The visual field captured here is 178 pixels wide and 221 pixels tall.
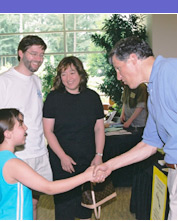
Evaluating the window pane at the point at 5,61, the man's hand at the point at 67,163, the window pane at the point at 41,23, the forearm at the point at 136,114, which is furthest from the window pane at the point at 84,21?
the man's hand at the point at 67,163

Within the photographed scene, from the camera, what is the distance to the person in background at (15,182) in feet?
6.57

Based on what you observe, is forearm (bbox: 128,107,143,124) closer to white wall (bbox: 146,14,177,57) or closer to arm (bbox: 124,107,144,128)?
arm (bbox: 124,107,144,128)

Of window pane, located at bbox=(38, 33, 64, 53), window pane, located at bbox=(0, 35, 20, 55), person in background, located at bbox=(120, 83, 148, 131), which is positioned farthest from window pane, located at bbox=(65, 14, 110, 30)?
person in background, located at bbox=(120, 83, 148, 131)

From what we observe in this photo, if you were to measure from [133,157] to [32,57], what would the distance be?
123cm

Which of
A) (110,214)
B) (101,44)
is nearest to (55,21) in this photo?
(101,44)

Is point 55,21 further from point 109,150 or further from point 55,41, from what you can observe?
point 109,150

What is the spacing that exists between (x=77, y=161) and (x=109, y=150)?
5.04ft

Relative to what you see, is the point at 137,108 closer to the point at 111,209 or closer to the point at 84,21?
the point at 111,209

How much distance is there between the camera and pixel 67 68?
3027mm

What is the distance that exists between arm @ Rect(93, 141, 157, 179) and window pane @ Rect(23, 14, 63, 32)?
8750 millimetres

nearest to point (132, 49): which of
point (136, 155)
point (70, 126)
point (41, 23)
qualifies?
point (136, 155)

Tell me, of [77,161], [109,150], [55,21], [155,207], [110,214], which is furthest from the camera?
[55,21]

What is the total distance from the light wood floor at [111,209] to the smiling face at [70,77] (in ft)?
5.42

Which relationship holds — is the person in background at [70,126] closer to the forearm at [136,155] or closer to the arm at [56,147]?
the arm at [56,147]
